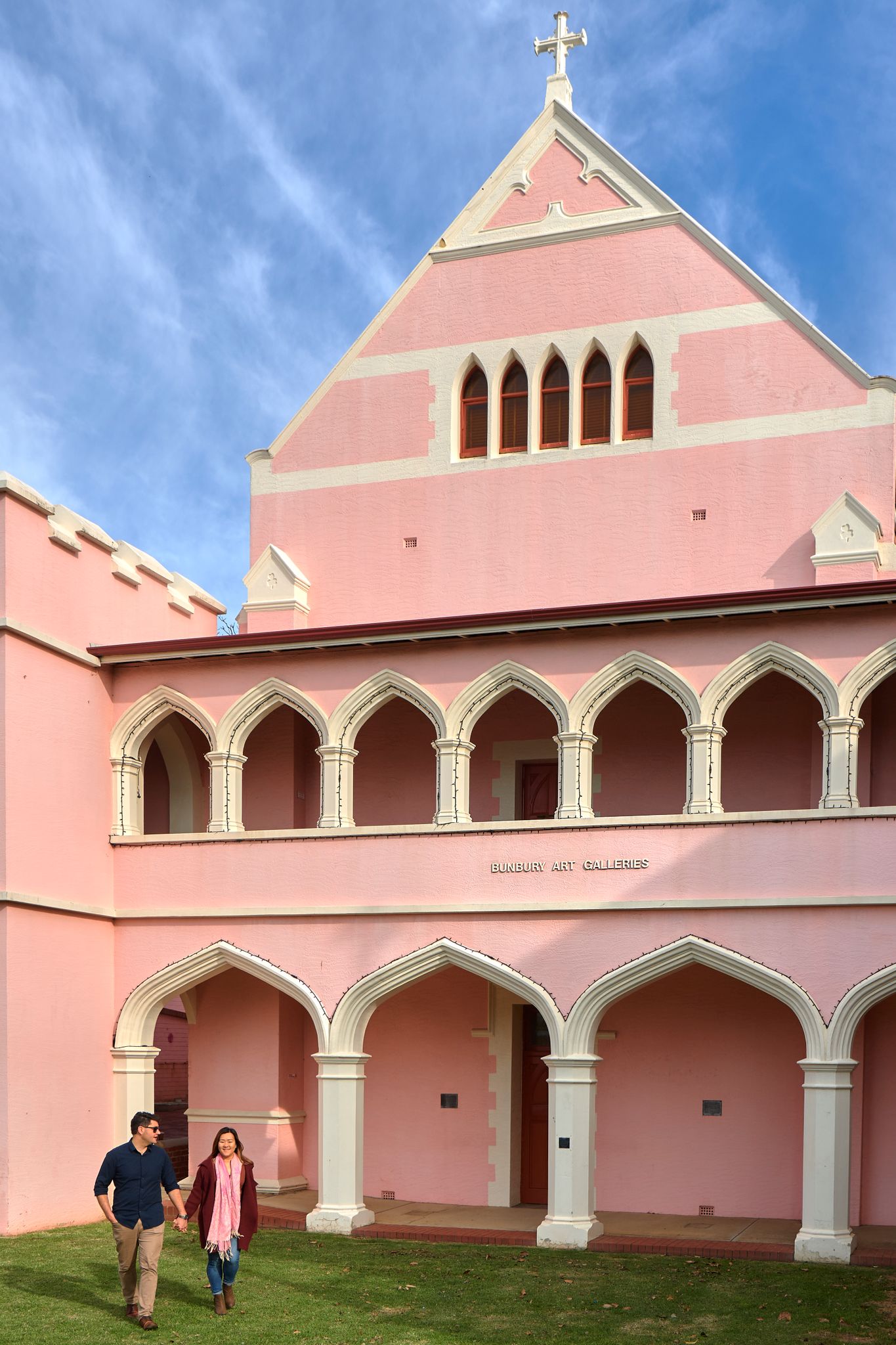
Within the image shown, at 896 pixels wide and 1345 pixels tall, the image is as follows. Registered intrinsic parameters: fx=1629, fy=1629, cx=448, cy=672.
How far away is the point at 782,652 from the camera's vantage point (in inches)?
674

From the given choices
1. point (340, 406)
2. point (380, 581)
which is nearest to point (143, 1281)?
point (380, 581)

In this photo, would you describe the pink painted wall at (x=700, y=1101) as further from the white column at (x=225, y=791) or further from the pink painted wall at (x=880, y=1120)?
the white column at (x=225, y=791)

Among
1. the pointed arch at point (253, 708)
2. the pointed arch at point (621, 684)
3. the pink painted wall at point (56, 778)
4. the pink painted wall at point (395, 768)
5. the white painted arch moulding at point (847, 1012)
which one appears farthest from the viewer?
the pink painted wall at point (395, 768)

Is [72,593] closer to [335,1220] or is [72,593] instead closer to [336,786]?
[336,786]

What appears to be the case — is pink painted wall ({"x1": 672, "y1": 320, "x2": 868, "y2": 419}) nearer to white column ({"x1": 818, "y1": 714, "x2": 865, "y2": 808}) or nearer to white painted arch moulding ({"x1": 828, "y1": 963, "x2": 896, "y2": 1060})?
white column ({"x1": 818, "y1": 714, "x2": 865, "y2": 808})

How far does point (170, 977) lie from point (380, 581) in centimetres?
564

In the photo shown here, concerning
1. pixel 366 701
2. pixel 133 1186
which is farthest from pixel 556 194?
pixel 133 1186

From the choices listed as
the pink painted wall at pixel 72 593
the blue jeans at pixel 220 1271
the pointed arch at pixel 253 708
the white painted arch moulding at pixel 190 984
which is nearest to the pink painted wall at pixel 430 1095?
the white painted arch moulding at pixel 190 984

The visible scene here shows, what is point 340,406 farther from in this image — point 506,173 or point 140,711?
point 140,711

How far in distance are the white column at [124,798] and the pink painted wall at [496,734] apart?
410cm

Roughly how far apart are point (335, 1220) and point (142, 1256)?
5.49 m

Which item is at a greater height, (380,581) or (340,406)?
(340,406)

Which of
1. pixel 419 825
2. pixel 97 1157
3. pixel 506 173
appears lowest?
pixel 97 1157

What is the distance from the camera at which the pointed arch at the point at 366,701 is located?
18.7 meters
